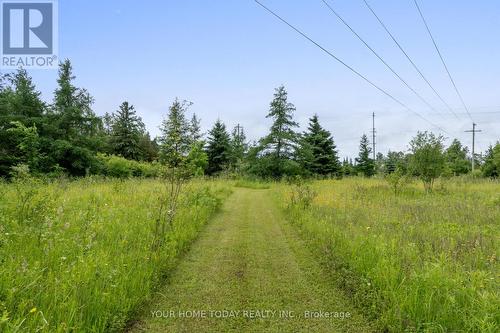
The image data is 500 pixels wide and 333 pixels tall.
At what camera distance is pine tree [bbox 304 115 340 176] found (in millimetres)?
37469

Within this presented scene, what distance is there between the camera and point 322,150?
37.9 m

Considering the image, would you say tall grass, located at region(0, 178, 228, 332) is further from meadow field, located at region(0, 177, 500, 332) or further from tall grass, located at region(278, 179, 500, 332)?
tall grass, located at region(278, 179, 500, 332)

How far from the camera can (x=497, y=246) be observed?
213 inches

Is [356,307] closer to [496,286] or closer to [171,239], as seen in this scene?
[496,286]

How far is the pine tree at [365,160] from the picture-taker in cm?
5173

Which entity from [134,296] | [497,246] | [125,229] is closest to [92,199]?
[125,229]

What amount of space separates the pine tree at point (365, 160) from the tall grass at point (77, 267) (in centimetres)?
4924

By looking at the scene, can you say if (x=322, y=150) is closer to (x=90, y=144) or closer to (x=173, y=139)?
(x=90, y=144)

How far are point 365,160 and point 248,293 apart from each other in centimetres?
5305

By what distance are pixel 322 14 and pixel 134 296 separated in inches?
278

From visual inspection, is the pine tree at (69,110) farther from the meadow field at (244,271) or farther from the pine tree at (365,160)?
the pine tree at (365,160)

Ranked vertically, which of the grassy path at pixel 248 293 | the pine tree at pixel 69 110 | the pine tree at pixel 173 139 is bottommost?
the grassy path at pixel 248 293

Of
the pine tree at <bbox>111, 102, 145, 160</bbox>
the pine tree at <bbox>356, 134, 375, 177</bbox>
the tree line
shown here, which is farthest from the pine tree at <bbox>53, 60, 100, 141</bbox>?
the pine tree at <bbox>356, 134, 375, 177</bbox>

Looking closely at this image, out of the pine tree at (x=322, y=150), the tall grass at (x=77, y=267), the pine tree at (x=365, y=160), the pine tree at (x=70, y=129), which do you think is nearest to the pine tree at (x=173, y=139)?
the tall grass at (x=77, y=267)
